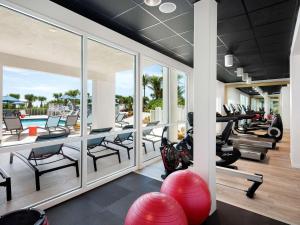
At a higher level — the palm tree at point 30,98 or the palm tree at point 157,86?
the palm tree at point 157,86

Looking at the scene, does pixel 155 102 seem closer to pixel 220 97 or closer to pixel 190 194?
pixel 190 194

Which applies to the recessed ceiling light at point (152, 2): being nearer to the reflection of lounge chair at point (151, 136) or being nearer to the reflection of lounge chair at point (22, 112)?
the reflection of lounge chair at point (151, 136)

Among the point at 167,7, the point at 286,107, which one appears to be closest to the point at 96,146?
the point at 167,7

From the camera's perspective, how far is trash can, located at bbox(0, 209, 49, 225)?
1.24 metres

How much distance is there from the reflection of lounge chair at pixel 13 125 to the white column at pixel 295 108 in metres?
5.76

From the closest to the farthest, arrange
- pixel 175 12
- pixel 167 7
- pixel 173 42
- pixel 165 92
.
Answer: pixel 167 7 → pixel 175 12 → pixel 173 42 → pixel 165 92

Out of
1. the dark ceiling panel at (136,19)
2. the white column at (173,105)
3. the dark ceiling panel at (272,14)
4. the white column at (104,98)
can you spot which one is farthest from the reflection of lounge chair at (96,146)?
the dark ceiling panel at (272,14)

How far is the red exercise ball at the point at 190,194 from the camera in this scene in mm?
1783

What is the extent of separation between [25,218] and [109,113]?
171 inches

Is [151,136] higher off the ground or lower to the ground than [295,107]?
lower

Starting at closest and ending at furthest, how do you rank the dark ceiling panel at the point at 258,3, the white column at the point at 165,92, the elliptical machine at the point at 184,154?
the dark ceiling panel at the point at 258,3
the elliptical machine at the point at 184,154
the white column at the point at 165,92

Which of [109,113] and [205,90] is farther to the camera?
[109,113]

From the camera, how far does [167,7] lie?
2525mm

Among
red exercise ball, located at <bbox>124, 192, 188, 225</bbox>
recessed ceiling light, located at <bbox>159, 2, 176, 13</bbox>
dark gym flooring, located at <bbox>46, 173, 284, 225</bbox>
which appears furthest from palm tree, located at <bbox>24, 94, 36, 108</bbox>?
red exercise ball, located at <bbox>124, 192, 188, 225</bbox>
